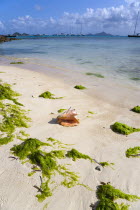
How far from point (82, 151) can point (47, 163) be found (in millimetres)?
732

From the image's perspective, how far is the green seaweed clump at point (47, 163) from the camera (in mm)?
2223

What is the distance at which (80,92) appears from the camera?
632cm

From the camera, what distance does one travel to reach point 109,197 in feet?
6.80

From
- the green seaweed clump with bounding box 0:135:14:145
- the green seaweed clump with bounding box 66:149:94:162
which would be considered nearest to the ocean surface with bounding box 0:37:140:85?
the green seaweed clump with bounding box 66:149:94:162

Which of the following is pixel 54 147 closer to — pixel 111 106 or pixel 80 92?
pixel 111 106

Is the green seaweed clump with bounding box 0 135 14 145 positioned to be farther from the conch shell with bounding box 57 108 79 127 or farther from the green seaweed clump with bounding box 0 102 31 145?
the conch shell with bounding box 57 108 79 127

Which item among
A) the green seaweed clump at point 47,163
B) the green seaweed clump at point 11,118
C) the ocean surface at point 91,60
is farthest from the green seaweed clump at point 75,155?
the ocean surface at point 91,60

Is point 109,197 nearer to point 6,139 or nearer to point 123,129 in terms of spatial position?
point 123,129

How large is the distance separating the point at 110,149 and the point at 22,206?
6.07 feet

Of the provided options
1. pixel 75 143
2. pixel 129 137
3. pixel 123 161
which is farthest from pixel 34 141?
pixel 129 137

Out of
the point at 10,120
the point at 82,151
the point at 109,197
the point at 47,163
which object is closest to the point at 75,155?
the point at 82,151

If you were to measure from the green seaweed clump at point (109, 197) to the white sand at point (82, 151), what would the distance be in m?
0.08

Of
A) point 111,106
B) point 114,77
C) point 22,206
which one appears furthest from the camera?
point 114,77

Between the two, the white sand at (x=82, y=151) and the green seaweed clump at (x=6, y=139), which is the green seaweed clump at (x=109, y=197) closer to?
the white sand at (x=82, y=151)
